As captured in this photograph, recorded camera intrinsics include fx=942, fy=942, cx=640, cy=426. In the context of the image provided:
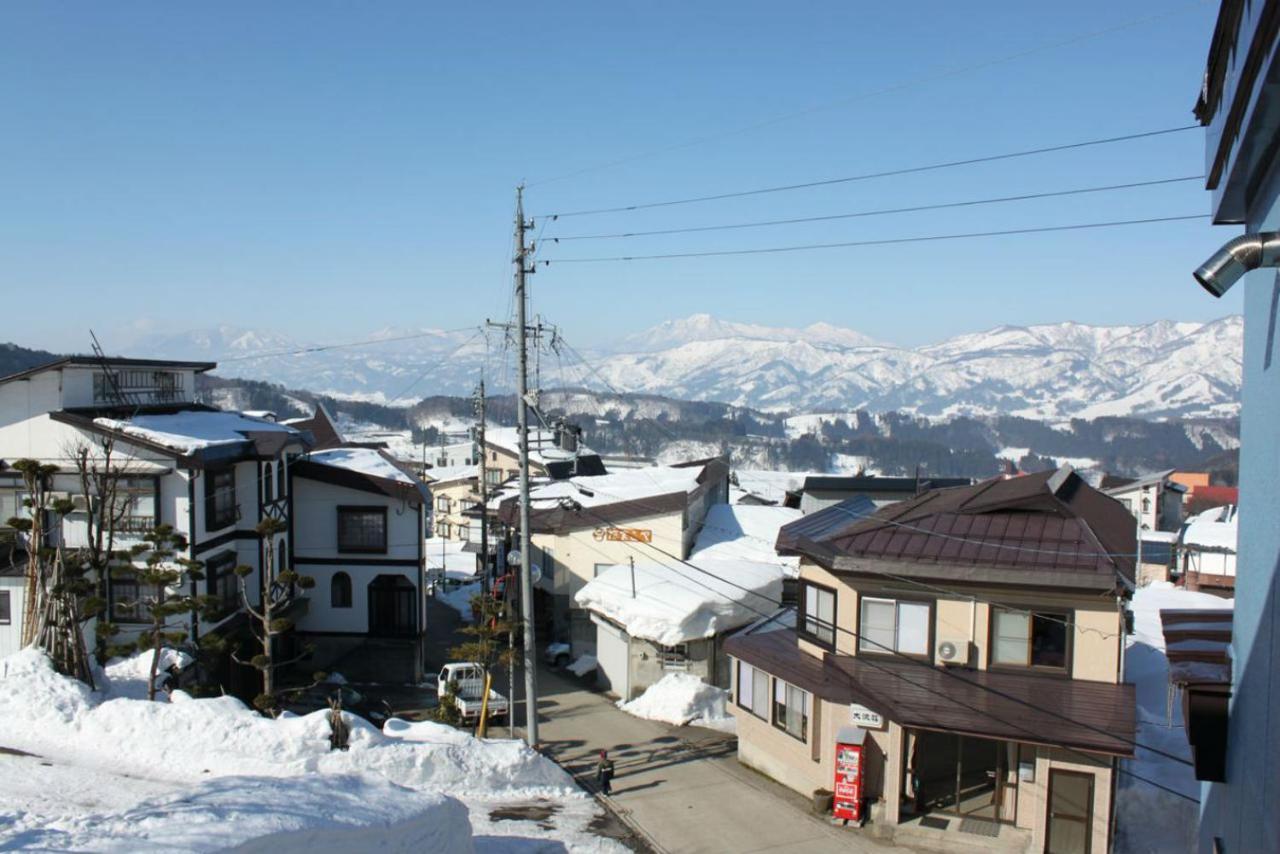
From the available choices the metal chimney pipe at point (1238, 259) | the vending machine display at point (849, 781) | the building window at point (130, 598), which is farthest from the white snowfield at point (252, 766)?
the metal chimney pipe at point (1238, 259)

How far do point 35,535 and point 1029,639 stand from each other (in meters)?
16.1

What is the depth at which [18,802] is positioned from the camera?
11.7 metres

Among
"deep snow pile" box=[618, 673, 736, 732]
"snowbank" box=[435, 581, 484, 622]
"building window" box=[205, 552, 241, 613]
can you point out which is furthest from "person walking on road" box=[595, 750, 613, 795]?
"snowbank" box=[435, 581, 484, 622]

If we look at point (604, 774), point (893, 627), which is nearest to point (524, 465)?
point (604, 774)

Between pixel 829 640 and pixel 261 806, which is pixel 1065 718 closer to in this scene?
pixel 829 640

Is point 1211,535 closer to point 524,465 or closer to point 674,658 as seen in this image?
point 674,658

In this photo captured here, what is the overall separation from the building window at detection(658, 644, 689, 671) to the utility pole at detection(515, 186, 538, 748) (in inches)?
217

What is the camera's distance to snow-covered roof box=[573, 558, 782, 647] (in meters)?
21.5

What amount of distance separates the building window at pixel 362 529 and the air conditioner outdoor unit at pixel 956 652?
1377 cm

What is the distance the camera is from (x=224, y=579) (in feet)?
67.8

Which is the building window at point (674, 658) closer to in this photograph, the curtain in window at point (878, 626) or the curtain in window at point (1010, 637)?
the curtain in window at point (878, 626)

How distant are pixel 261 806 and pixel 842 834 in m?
9.34

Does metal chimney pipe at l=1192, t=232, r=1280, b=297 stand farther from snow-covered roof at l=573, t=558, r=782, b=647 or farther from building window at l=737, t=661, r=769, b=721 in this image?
snow-covered roof at l=573, t=558, r=782, b=647

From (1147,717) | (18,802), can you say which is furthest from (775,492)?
(18,802)
